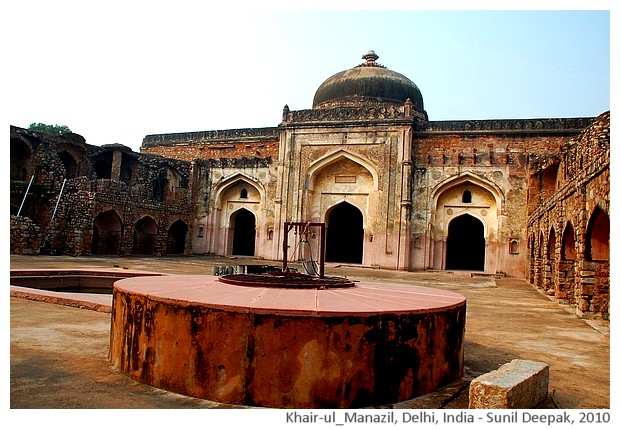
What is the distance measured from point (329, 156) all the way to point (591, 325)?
1337cm

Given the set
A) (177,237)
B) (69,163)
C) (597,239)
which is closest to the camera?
(597,239)

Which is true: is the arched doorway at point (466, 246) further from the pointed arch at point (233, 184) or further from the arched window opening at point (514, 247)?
the pointed arch at point (233, 184)

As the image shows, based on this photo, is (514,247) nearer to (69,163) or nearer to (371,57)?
(371,57)

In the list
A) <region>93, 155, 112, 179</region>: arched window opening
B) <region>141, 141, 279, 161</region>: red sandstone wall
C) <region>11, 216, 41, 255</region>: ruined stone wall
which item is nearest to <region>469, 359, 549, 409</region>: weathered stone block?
<region>11, 216, 41, 255</region>: ruined stone wall

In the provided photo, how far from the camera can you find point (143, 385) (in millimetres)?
3266

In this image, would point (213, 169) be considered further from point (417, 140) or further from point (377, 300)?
point (377, 300)

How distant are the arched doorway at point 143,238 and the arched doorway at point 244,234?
13.6 ft

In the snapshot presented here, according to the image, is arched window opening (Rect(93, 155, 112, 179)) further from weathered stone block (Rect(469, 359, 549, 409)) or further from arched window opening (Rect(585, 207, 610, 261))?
weathered stone block (Rect(469, 359, 549, 409))

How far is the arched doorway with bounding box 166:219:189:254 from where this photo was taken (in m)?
21.4

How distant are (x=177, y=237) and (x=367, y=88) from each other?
1020cm

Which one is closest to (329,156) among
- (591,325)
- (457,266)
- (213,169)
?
(213,169)

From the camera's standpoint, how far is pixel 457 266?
72.9 feet

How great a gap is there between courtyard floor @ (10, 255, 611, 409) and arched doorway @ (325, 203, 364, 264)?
1480 centimetres

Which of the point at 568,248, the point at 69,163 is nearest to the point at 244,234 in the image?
the point at 69,163
